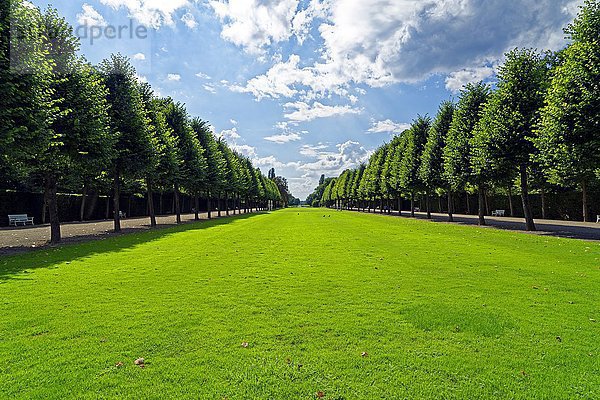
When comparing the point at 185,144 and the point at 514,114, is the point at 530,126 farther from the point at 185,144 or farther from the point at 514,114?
the point at 185,144

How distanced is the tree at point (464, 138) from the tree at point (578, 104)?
11380mm

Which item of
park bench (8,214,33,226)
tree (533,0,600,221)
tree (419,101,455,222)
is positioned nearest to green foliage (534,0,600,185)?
tree (533,0,600,221)

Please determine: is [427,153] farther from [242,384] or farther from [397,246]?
[242,384]

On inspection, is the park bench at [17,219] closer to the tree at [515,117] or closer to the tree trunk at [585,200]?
the tree at [515,117]

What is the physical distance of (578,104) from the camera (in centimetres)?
1817

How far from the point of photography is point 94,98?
784 inches

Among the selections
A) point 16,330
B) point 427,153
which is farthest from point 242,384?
point 427,153

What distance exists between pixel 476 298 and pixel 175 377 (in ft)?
21.0

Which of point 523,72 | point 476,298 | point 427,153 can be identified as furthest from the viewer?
point 427,153

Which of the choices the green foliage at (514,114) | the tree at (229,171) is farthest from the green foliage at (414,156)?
the tree at (229,171)

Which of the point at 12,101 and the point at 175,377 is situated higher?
the point at 12,101

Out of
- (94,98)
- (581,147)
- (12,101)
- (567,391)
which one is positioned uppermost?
(94,98)

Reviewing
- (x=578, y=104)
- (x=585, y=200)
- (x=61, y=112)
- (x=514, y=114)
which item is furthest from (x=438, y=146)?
(x=61, y=112)

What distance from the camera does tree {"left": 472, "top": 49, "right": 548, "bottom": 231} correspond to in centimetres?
2453
